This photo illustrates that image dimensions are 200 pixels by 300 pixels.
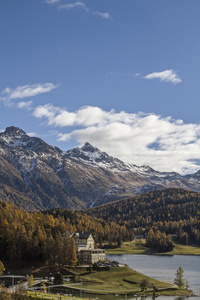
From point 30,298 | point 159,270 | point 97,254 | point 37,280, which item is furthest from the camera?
point 159,270

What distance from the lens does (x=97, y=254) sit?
541 feet

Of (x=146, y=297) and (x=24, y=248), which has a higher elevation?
(x=24, y=248)

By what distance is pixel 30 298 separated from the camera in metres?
97.2

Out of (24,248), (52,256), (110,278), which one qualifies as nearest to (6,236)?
(24,248)

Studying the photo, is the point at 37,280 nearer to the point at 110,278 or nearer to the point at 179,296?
the point at 110,278

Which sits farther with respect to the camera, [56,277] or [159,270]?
[159,270]

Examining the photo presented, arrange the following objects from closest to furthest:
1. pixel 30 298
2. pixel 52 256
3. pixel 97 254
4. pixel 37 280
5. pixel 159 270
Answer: pixel 30 298 < pixel 37 280 < pixel 52 256 < pixel 97 254 < pixel 159 270

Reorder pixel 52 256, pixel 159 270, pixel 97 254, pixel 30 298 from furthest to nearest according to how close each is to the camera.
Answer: pixel 159 270
pixel 97 254
pixel 52 256
pixel 30 298

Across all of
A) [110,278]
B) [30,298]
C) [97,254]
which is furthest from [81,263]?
[30,298]

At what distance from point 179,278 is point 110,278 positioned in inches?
926

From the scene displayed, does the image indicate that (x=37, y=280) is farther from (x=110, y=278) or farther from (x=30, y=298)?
(x=30, y=298)

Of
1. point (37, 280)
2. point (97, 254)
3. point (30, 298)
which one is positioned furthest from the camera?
point (97, 254)

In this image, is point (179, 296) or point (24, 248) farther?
point (24, 248)

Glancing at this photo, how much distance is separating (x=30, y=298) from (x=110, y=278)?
4707 cm
